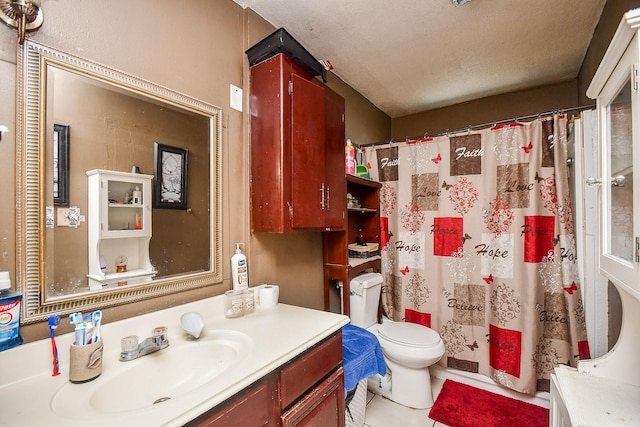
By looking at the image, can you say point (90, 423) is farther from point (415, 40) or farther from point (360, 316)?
point (415, 40)

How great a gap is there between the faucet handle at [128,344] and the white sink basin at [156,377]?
4cm

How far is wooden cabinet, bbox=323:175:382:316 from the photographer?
1925mm

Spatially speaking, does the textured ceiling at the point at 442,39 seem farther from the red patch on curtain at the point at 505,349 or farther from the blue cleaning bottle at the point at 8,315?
the red patch on curtain at the point at 505,349

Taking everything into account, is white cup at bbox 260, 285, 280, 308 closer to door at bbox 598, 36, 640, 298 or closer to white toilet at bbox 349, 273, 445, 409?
white toilet at bbox 349, 273, 445, 409

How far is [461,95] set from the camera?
2.66 m

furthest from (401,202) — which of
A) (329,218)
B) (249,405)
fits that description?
(249,405)

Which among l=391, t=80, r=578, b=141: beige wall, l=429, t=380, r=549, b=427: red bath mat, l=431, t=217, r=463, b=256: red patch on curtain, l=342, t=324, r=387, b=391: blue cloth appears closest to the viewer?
l=342, t=324, r=387, b=391: blue cloth

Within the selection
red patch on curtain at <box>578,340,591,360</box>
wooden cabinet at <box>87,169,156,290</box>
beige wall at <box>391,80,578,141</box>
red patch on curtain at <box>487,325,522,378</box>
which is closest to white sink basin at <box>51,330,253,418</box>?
wooden cabinet at <box>87,169,156,290</box>

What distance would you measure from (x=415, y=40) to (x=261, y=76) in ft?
3.57

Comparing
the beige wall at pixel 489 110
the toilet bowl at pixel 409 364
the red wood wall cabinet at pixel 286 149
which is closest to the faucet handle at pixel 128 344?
the red wood wall cabinet at pixel 286 149

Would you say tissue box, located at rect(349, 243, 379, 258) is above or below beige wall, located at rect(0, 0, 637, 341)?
below

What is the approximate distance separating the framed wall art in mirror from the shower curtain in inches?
63.4

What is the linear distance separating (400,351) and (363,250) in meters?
0.73

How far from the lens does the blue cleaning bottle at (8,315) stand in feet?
2.49
